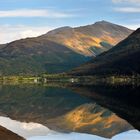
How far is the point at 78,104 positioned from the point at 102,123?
50.1 meters

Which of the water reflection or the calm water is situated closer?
the water reflection

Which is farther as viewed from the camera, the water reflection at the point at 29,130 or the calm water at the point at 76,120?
the calm water at the point at 76,120

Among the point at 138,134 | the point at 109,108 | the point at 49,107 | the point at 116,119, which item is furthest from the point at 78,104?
the point at 138,134

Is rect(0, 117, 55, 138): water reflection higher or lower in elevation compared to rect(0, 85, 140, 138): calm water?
higher

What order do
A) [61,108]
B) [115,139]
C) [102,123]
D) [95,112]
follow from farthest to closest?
[61,108] < [95,112] < [102,123] < [115,139]

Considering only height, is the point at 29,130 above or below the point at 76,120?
above

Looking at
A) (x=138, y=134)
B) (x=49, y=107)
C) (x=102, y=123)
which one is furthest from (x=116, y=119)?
(x=49, y=107)

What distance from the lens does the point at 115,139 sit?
56844mm

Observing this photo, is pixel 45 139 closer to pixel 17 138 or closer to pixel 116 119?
pixel 17 138

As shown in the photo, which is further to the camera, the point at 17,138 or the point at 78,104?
the point at 78,104

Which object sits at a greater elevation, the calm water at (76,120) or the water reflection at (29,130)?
the water reflection at (29,130)

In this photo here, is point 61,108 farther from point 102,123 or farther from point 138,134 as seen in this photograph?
point 138,134

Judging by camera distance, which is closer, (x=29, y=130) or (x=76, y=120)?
(x=29, y=130)

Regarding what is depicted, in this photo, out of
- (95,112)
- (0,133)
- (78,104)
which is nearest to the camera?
(0,133)
